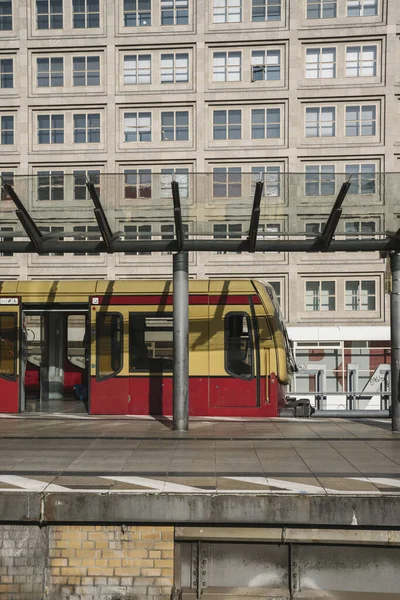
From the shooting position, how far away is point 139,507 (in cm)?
634

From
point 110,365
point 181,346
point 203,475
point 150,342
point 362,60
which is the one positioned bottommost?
point 203,475

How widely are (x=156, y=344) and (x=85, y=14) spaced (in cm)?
3148

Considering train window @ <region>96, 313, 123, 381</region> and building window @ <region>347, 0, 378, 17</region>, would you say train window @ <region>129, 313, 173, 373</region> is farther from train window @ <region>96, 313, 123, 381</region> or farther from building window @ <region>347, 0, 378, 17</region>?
building window @ <region>347, 0, 378, 17</region>

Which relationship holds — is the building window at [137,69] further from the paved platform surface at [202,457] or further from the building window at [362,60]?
the paved platform surface at [202,457]

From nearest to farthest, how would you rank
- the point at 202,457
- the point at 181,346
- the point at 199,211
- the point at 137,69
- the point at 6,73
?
the point at 202,457
the point at 199,211
the point at 181,346
the point at 137,69
the point at 6,73

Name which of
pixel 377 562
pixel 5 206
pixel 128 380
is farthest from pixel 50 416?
pixel 377 562

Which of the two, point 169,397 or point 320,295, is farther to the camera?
point 320,295

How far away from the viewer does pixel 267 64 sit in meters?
37.4

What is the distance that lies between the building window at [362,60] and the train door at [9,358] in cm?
3040

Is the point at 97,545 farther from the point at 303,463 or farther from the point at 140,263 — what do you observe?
the point at 140,263

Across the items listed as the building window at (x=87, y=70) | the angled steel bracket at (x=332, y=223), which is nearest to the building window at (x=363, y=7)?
the building window at (x=87, y=70)

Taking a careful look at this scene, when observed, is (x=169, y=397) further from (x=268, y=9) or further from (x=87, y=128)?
(x=268, y=9)

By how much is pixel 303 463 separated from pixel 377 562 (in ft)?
5.88

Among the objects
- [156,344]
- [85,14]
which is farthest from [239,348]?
[85,14]
